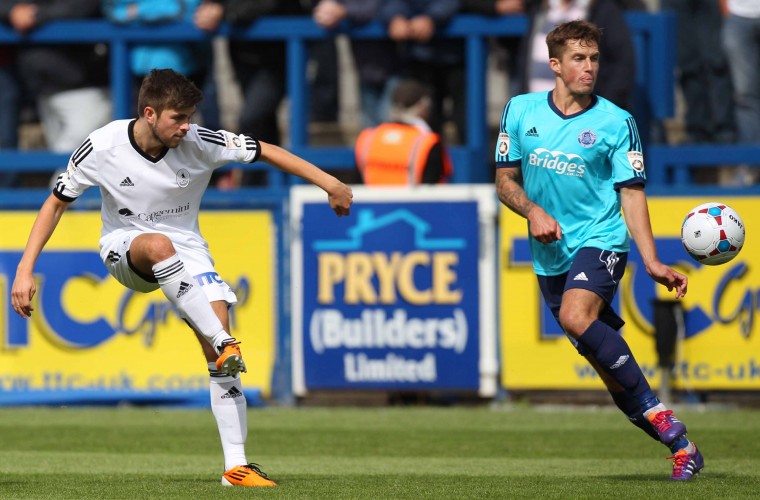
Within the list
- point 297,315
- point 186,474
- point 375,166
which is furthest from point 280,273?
point 186,474

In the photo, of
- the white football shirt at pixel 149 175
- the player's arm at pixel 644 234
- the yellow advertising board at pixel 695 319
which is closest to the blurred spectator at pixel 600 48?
the yellow advertising board at pixel 695 319

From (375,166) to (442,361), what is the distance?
67.3 inches

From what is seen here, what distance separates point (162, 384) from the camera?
12.5 m

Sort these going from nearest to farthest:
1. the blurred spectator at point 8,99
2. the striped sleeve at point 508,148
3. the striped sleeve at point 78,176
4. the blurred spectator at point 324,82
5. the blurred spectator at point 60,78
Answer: the striped sleeve at point 78,176 < the striped sleeve at point 508,148 < the blurred spectator at point 60,78 < the blurred spectator at point 8,99 < the blurred spectator at point 324,82

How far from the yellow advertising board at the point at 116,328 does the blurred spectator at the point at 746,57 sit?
4.06 metres

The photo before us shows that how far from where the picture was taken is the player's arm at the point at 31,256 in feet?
24.7

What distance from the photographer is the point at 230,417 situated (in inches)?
308

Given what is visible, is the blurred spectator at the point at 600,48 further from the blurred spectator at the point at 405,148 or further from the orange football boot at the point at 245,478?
the orange football boot at the point at 245,478

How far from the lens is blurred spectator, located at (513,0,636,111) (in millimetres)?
11914

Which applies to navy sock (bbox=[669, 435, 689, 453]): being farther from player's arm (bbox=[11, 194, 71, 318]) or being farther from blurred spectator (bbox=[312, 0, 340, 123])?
blurred spectator (bbox=[312, 0, 340, 123])

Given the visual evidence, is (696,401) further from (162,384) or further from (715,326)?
(162,384)

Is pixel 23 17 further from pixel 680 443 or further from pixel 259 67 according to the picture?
pixel 680 443

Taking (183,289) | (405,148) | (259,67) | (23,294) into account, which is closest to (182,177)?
(183,289)

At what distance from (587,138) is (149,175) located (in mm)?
2250
